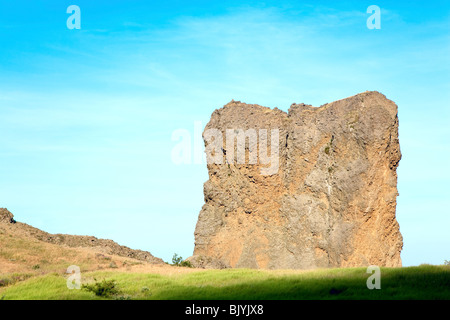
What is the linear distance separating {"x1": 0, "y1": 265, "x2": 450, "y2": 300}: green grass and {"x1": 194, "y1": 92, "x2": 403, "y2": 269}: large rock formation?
17743mm

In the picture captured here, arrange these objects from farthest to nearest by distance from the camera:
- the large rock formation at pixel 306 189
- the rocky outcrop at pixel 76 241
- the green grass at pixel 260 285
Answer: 1. the rocky outcrop at pixel 76 241
2. the large rock formation at pixel 306 189
3. the green grass at pixel 260 285

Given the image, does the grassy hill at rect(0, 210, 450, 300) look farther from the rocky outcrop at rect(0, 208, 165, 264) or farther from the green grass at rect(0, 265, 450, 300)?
the rocky outcrop at rect(0, 208, 165, 264)

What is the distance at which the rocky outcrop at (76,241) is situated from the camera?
202 ft

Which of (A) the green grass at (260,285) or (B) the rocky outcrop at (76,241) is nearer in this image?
(A) the green grass at (260,285)

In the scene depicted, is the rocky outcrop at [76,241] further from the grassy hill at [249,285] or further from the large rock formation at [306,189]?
the grassy hill at [249,285]

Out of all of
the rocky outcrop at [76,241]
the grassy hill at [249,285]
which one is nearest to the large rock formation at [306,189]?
the rocky outcrop at [76,241]

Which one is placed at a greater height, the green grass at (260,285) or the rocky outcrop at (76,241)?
the rocky outcrop at (76,241)

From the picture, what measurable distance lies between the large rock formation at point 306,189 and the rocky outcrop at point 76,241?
9.41 metres

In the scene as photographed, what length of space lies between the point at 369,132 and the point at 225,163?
14912mm

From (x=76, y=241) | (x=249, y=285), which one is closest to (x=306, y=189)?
(x=249, y=285)

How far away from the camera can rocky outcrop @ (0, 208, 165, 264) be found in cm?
6142

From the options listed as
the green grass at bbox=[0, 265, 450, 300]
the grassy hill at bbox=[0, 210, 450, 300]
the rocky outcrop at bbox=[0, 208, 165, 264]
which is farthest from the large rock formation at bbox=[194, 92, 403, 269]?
the green grass at bbox=[0, 265, 450, 300]

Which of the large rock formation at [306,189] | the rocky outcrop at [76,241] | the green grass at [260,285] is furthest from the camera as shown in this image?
the rocky outcrop at [76,241]
